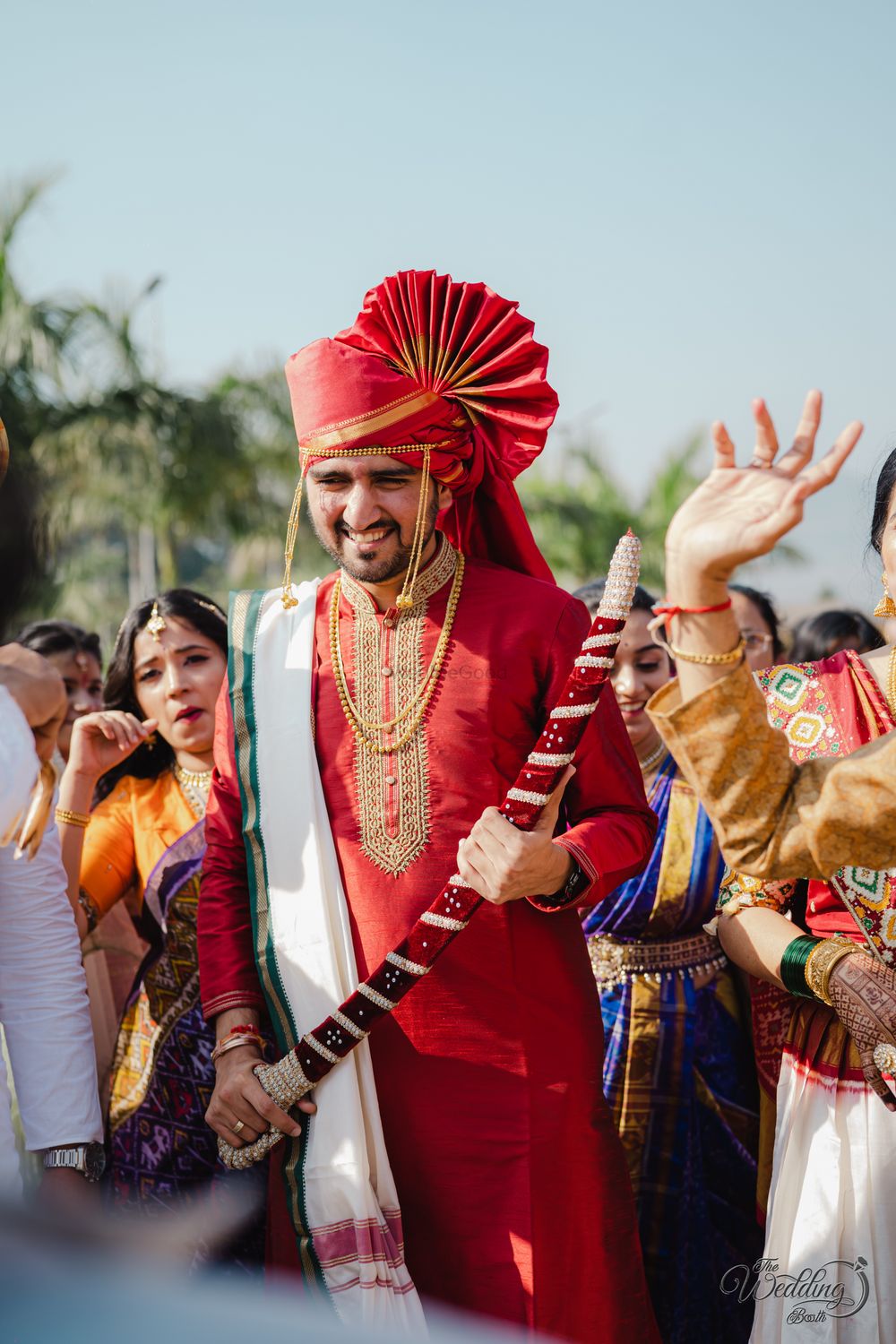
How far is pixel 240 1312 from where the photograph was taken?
4.87ft

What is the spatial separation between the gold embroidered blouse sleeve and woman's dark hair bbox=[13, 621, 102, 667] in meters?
3.32

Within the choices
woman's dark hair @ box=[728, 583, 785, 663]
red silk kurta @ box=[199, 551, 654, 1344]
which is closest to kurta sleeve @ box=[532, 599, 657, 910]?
red silk kurta @ box=[199, 551, 654, 1344]

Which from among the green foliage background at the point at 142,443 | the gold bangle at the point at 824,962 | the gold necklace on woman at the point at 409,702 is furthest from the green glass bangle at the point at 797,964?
the green foliage background at the point at 142,443

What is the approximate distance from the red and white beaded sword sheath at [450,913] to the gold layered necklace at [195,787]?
46.4 inches

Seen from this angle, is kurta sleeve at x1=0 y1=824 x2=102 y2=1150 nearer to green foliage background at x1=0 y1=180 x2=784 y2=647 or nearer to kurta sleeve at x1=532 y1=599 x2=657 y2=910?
kurta sleeve at x1=532 y1=599 x2=657 y2=910

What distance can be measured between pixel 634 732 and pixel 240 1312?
268 centimetres

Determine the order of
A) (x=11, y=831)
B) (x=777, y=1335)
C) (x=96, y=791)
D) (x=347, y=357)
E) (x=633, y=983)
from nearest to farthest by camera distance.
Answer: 1. (x=11, y=831)
2. (x=777, y=1335)
3. (x=347, y=357)
4. (x=633, y=983)
5. (x=96, y=791)

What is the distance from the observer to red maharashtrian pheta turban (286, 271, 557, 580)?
284 cm

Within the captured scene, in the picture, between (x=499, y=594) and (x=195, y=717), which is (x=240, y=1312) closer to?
(x=499, y=594)

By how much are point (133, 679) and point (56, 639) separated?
1.08 m

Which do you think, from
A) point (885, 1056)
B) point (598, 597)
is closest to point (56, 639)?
point (598, 597)

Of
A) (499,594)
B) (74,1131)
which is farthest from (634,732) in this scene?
(74,1131)

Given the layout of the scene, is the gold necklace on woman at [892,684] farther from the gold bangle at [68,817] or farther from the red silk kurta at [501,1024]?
the gold bangle at [68,817]

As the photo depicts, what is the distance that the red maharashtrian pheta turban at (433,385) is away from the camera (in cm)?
284
